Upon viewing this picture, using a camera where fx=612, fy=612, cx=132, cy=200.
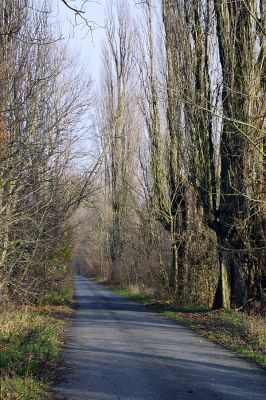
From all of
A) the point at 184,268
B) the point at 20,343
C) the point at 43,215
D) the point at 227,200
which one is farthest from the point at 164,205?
the point at 20,343

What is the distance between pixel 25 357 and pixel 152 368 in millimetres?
1934

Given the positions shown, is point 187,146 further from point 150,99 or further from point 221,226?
point 150,99

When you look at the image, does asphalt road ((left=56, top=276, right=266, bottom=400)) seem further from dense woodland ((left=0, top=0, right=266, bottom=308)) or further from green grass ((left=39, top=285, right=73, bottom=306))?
green grass ((left=39, top=285, right=73, bottom=306))

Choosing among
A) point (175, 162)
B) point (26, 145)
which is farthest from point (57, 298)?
point (26, 145)

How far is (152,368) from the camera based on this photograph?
937 centimetres

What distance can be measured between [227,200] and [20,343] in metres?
9.37

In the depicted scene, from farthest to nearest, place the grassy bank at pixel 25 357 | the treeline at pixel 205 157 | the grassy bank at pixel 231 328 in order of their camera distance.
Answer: the treeline at pixel 205 157
the grassy bank at pixel 231 328
the grassy bank at pixel 25 357

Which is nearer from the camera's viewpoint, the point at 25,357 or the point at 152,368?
the point at 25,357

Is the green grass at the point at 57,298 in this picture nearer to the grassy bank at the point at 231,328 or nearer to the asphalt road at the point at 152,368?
the grassy bank at the point at 231,328

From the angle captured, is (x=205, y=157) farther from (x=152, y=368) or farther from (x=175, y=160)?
(x=152, y=368)

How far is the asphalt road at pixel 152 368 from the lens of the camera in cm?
767

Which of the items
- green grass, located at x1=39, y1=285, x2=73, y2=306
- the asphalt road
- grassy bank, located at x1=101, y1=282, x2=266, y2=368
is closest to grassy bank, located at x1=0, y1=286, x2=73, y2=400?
the asphalt road

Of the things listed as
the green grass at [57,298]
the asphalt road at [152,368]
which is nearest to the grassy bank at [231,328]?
the asphalt road at [152,368]

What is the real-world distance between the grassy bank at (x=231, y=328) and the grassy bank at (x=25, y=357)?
10.8 ft
